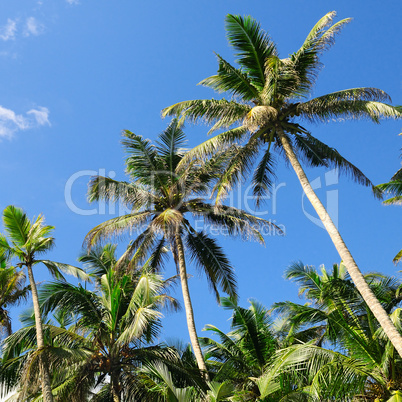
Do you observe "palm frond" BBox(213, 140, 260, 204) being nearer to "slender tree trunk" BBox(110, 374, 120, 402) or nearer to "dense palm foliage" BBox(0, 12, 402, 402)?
"dense palm foliage" BBox(0, 12, 402, 402)

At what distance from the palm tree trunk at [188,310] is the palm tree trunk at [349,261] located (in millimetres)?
4904

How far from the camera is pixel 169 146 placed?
17.8m

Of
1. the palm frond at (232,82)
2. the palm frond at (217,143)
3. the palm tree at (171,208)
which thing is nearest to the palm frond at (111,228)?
the palm tree at (171,208)

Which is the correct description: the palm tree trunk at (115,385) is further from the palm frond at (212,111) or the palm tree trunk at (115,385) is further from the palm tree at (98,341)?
the palm frond at (212,111)

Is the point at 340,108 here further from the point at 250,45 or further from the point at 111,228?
the point at 111,228

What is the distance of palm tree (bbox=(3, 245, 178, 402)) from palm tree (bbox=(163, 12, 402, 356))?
14.9 ft

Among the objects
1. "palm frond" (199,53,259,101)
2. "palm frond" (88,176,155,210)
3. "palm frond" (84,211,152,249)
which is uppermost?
"palm frond" (199,53,259,101)

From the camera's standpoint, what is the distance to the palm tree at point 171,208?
1588 cm

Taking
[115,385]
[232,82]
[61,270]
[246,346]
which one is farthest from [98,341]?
[232,82]

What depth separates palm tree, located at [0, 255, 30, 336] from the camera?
15641mm

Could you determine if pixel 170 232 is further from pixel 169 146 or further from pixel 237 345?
pixel 237 345

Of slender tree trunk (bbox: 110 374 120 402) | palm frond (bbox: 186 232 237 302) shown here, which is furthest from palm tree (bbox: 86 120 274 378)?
slender tree trunk (bbox: 110 374 120 402)

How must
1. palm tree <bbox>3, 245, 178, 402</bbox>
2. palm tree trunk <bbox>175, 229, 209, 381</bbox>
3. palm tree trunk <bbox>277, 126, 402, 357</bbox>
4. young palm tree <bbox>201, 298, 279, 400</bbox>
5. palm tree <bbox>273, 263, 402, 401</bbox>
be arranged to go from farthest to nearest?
young palm tree <bbox>201, 298, 279, 400</bbox>
palm tree trunk <bbox>175, 229, 209, 381</bbox>
palm tree <bbox>3, 245, 178, 402</bbox>
palm tree <bbox>273, 263, 402, 401</bbox>
palm tree trunk <bbox>277, 126, 402, 357</bbox>

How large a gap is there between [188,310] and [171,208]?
12.1 feet
